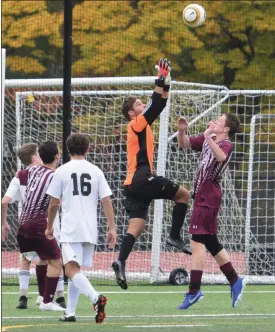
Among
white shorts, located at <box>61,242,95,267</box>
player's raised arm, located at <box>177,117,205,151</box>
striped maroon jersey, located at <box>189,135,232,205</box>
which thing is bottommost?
white shorts, located at <box>61,242,95,267</box>

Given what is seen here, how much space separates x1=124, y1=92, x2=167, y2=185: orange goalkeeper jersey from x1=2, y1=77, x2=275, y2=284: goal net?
12.9 feet

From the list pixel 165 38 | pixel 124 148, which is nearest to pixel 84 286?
pixel 124 148

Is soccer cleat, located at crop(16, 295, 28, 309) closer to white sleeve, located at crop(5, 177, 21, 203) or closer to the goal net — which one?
white sleeve, located at crop(5, 177, 21, 203)

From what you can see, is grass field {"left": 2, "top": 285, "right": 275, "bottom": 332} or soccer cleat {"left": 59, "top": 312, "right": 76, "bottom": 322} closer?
grass field {"left": 2, "top": 285, "right": 275, "bottom": 332}

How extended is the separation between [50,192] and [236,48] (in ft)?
59.9

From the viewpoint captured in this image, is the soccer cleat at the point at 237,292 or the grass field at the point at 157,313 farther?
the soccer cleat at the point at 237,292

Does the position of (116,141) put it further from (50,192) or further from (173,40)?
(173,40)

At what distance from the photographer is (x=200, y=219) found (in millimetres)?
10898

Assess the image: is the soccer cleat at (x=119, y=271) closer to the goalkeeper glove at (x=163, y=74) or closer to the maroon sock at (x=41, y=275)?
the maroon sock at (x=41, y=275)

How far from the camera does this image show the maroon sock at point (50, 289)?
36.1 feet

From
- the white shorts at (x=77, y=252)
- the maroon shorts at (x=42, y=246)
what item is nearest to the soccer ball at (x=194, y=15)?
the maroon shorts at (x=42, y=246)

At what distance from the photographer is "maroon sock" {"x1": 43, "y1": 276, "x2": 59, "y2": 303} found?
1102cm

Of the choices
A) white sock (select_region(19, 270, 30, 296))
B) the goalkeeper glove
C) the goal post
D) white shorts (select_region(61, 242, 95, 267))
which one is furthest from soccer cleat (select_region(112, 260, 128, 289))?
the goal post

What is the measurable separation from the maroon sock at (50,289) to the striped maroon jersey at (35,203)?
62cm
